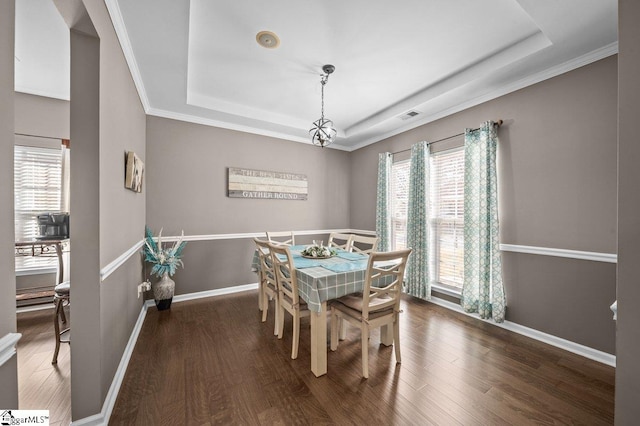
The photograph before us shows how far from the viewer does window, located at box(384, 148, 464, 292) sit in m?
3.24

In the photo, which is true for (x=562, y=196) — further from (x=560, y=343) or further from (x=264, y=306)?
(x=264, y=306)

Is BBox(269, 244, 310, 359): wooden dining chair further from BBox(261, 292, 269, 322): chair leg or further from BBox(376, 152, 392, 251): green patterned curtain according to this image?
BBox(376, 152, 392, 251): green patterned curtain

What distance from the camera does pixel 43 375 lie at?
1898 millimetres

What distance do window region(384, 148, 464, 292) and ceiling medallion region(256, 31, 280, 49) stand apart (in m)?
2.56

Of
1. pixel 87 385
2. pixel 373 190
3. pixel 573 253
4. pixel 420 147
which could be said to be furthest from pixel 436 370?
pixel 373 190

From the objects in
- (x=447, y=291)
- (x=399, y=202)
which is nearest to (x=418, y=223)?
(x=399, y=202)

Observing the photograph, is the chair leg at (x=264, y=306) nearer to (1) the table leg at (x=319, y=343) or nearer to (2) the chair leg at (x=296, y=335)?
(2) the chair leg at (x=296, y=335)

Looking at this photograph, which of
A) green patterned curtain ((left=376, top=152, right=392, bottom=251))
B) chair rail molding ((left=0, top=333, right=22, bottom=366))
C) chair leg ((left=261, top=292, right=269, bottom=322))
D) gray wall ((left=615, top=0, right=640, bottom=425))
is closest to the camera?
chair rail molding ((left=0, top=333, right=22, bottom=366))

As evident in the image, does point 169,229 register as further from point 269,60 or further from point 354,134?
point 354,134

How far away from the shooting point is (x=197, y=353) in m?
2.24

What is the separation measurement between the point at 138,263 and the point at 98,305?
1633mm

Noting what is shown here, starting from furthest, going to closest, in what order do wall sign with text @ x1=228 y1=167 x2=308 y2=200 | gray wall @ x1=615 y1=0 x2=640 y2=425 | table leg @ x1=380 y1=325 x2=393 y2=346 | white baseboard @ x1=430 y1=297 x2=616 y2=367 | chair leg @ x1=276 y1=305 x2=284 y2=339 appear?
wall sign with text @ x1=228 y1=167 x2=308 y2=200 < chair leg @ x1=276 y1=305 x2=284 y2=339 < table leg @ x1=380 y1=325 x2=393 y2=346 < white baseboard @ x1=430 y1=297 x2=616 y2=367 < gray wall @ x1=615 y1=0 x2=640 y2=425

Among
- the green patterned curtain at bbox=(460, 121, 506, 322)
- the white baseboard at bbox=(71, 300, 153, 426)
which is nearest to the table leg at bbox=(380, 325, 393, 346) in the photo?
the green patterned curtain at bbox=(460, 121, 506, 322)

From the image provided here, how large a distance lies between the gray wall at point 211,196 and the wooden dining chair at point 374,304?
2.30 metres
